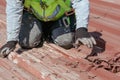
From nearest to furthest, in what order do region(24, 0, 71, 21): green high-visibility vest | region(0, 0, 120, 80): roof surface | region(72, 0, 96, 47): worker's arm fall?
region(0, 0, 120, 80): roof surface, region(72, 0, 96, 47): worker's arm, region(24, 0, 71, 21): green high-visibility vest

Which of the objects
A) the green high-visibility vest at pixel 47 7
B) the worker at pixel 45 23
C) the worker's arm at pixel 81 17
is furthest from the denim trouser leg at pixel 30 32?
the worker's arm at pixel 81 17

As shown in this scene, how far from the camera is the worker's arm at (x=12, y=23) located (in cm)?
334

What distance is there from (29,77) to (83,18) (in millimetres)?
736

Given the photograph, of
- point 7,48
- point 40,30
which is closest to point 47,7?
point 40,30

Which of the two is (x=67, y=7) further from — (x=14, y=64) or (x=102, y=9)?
(x=102, y=9)

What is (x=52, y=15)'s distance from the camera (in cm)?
352

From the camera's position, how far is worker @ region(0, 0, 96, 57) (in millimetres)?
3322

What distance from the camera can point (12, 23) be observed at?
11.0 ft

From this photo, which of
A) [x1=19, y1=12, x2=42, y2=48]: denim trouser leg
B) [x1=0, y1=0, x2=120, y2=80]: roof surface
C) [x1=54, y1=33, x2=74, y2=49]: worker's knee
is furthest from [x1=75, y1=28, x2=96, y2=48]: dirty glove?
[x1=19, y1=12, x2=42, y2=48]: denim trouser leg

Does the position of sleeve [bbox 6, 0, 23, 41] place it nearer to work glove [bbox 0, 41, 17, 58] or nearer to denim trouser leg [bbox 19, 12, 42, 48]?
work glove [bbox 0, 41, 17, 58]

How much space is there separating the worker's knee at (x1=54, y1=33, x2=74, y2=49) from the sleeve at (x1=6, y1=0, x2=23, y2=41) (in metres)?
0.43

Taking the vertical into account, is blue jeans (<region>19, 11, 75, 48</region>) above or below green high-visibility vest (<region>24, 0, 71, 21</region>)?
below

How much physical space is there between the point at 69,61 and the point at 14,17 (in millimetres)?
660

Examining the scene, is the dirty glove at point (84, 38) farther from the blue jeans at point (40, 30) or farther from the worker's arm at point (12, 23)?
the worker's arm at point (12, 23)
